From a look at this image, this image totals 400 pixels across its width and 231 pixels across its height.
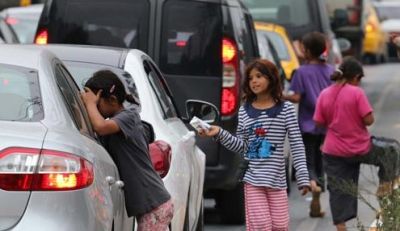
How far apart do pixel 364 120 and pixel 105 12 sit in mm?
2459

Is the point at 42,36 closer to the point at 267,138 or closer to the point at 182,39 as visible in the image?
the point at 182,39

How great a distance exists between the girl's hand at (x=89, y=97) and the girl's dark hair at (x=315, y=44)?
18.7ft

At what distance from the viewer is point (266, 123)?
8047 mm

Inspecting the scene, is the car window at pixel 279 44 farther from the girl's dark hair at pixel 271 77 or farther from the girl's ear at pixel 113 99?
the girl's ear at pixel 113 99

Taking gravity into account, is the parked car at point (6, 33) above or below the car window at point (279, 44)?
above

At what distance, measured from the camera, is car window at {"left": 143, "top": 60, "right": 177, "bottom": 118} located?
826 centimetres

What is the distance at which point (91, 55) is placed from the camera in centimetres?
817

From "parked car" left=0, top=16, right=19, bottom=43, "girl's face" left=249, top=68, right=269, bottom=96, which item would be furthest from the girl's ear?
"parked car" left=0, top=16, right=19, bottom=43

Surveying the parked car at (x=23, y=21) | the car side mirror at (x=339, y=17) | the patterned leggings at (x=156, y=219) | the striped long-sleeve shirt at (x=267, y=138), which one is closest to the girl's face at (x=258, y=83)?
the striped long-sleeve shirt at (x=267, y=138)

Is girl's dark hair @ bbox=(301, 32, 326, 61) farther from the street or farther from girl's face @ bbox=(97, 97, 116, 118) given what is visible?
girl's face @ bbox=(97, 97, 116, 118)

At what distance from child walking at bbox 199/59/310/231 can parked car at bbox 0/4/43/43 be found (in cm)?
1130

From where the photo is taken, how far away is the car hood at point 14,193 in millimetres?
4953

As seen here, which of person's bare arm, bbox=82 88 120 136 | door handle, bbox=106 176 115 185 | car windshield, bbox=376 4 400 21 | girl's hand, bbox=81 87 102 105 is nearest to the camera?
door handle, bbox=106 176 115 185

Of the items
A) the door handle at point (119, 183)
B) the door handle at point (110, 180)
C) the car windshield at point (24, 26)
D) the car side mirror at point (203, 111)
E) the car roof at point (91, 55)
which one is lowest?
the car windshield at point (24, 26)
